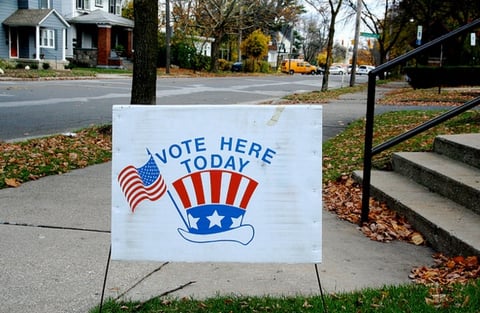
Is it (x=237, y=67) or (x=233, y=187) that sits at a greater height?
(x=237, y=67)

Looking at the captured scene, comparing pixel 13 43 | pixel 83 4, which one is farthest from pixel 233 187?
pixel 83 4

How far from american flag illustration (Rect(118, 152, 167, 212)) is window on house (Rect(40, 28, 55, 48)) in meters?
43.3

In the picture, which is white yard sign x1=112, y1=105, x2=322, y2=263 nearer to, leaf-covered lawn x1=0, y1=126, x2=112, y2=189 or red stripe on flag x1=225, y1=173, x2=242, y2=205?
red stripe on flag x1=225, y1=173, x2=242, y2=205

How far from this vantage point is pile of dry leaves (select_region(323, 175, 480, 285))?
12.5 feet

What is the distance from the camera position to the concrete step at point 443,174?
480 centimetres

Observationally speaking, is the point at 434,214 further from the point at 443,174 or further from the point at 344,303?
the point at 344,303

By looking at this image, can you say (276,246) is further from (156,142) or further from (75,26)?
(75,26)

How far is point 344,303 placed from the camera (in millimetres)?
3408

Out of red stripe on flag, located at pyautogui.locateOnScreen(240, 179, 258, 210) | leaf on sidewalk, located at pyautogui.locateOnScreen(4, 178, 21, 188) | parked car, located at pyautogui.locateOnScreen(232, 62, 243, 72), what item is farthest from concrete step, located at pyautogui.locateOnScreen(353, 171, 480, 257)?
parked car, located at pyautogui.locateOnScreen(232, 62, 243, 72)

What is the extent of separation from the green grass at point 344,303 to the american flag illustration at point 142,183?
67cm

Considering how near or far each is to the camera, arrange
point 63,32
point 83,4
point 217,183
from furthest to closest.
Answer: point 83,4
point 63,32
point 217,183

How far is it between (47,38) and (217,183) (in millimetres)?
44377

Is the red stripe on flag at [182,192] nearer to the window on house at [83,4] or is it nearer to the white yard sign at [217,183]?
the white yard sign at [217,183]

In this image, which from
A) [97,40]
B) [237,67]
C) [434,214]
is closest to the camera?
[434,214]
